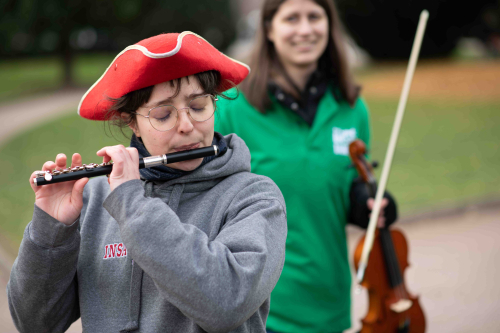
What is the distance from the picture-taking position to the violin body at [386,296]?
254 cm

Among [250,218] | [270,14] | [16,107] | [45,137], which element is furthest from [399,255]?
[16,107]

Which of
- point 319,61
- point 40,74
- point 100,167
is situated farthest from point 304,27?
point 40,74

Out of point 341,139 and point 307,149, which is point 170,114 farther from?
point 341,139

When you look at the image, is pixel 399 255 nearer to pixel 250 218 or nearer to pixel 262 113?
pixel 262 113

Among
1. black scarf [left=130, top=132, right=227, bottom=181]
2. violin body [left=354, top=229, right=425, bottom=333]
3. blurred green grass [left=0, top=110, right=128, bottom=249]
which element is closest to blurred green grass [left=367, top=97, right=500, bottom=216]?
violin body [left=354, top=229, right=425, bottom=333]

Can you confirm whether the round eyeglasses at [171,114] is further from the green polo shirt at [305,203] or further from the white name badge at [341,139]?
the white name badge at [341,139]

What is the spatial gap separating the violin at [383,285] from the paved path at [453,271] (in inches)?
55.1

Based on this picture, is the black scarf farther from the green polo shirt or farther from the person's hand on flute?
the green polo shirt

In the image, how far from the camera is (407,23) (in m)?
17.2

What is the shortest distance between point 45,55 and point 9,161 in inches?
753

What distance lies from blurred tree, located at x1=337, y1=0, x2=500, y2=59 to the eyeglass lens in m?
16.8

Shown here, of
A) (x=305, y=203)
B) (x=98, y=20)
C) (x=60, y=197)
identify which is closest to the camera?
(x=60, y=197)

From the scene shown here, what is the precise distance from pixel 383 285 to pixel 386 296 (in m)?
0.05

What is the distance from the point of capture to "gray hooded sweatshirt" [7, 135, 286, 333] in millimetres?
1213
